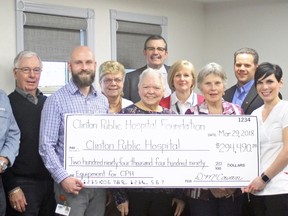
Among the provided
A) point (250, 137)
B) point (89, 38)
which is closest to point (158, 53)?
point (89, 38)

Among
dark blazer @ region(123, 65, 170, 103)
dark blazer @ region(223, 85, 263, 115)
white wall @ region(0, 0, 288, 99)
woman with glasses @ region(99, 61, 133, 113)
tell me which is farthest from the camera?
white wall @ region(0, 0, 288, 99)

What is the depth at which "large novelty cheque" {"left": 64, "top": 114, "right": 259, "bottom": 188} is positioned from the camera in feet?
8.67

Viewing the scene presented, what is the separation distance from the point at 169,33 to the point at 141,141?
3.07 meters

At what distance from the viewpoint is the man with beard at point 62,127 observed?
8.33 ft

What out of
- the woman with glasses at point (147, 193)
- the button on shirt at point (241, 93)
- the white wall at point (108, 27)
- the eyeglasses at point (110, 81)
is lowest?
the woman with glasses at point (147, 193)

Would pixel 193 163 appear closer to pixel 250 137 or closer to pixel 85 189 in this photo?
pixel 250 137

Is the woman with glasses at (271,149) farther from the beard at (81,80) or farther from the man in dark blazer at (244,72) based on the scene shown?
the beard at (81,80)

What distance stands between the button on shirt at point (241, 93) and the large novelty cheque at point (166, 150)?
806 mm

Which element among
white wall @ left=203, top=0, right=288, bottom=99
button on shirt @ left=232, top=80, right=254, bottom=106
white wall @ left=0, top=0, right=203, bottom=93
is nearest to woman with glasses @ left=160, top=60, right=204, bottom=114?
button on shirt @ left=232, top=80, right=254, bottom=106

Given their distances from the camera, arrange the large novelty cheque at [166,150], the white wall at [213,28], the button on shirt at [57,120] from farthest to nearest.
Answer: the white wall at [213,28], the large novelty cheque at [166,150], the button on shirt at [57,120]

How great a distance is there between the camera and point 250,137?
2.68 metres

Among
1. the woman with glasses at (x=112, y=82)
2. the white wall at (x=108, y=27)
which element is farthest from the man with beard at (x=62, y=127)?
the white wall at (x=108, y=27)

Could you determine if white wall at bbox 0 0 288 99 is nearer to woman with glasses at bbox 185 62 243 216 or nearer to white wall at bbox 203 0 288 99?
white wall at bbox 203 0 288 99

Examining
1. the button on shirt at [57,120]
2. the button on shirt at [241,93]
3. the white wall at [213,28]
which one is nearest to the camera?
the button on shirt at [57,120]
